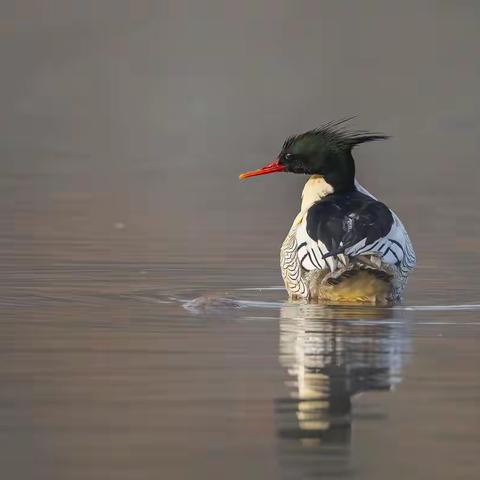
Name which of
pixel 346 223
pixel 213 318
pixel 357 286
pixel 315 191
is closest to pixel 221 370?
pixel 213 318

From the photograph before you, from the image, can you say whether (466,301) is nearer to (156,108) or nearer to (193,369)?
(193,369)

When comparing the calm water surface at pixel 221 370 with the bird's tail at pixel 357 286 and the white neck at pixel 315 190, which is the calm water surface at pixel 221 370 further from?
the white neck at pixel 315 190

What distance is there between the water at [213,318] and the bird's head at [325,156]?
0.94 meters

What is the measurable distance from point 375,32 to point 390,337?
44368 mm

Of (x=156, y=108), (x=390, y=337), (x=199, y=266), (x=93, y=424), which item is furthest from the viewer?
(x=156, y=108)

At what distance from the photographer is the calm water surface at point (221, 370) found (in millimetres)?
9188

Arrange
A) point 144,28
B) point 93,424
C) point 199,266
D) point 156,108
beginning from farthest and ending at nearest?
point 144,28, point 156,108, point 199,266, point 93,424

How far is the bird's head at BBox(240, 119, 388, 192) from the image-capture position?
15742mm

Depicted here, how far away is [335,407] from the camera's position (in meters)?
10.2

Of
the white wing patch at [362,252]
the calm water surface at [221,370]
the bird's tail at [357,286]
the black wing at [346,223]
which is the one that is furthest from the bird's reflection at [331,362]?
the black wing at [346,223]

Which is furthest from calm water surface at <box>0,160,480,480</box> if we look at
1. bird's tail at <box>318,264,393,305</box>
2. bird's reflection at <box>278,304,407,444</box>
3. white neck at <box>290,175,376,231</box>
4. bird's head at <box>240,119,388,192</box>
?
bird's head at <box>240,119,388,192</box>

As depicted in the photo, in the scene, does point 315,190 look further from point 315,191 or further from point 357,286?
point 357,286

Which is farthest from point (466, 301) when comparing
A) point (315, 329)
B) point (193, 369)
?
point (193, 369)

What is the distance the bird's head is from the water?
37.0 inches
